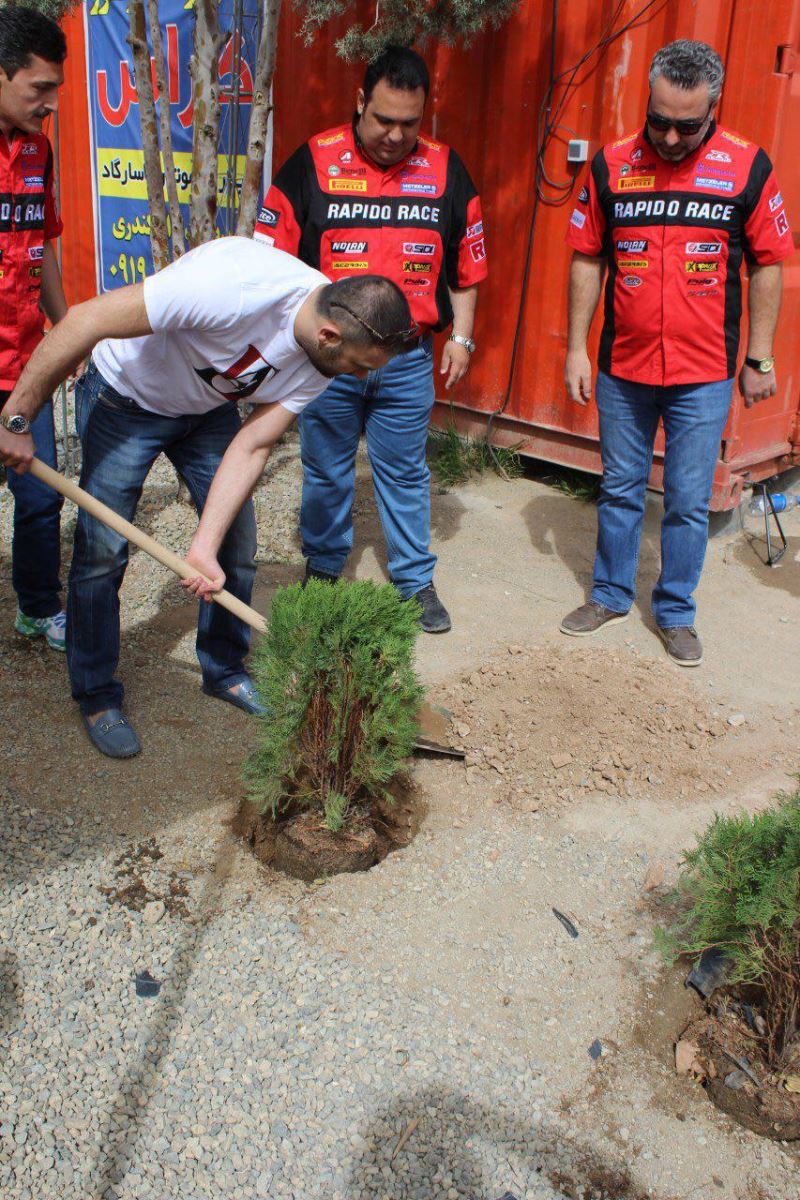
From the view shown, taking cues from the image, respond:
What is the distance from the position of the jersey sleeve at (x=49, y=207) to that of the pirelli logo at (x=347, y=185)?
1.09 m

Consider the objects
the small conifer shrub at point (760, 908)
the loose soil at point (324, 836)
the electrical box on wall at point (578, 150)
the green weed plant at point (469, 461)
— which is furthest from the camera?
the green weed plant at point (469, 461)

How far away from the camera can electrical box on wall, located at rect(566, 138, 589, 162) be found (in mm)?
5953

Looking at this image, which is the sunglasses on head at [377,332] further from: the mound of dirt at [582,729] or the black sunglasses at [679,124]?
the black sunglasses at [679,124]

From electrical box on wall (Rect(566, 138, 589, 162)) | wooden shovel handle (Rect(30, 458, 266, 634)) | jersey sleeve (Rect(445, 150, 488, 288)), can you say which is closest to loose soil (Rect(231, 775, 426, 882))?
wooden shovel handle (Rect(30, 458, 266, 634))

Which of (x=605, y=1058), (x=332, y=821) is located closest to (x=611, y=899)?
(x=605, y=1058)

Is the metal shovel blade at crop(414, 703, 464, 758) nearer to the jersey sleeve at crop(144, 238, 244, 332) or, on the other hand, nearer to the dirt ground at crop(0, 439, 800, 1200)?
the dirt ground at crop(0, 439, 800, 1200)

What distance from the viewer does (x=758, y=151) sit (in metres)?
4.38

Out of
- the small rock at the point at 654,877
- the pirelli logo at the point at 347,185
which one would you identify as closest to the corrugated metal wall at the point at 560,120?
the pirelli logo at the point at 347,185

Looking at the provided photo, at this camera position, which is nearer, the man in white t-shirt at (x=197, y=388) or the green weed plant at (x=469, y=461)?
the man in white t-shirt at (x=197, y=388)

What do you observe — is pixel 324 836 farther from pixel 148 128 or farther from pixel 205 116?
pixel 148 128

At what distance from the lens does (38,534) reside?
4492 mm

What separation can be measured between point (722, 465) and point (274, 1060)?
4.17 meters

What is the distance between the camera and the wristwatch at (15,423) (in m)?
3.30

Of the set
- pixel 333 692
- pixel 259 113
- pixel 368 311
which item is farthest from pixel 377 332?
pixel 259 113
